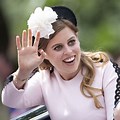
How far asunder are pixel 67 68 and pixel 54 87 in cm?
12

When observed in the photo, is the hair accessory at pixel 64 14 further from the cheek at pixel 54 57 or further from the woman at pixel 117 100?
the woman at pixel 117 100

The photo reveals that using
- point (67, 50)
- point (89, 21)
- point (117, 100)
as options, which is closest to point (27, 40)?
point (67, 50)

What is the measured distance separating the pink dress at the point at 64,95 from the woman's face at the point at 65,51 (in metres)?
0.08

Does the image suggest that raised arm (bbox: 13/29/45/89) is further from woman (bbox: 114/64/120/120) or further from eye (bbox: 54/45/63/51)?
woman (bbox: 114/64/120/120)

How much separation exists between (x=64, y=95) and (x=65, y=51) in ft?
0.65

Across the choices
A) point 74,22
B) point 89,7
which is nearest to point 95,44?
point 89,7

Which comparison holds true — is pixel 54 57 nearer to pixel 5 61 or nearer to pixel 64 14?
pixel 64 14

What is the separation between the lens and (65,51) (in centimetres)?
292

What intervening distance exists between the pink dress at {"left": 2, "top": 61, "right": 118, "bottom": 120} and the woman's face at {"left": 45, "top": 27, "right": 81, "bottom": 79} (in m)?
0.08

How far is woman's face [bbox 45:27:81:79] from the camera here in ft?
9.59

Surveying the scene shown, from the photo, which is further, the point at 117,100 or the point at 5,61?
the point at 5,61

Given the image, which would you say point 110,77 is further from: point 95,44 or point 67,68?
point 95,44

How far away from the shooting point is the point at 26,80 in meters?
2.96

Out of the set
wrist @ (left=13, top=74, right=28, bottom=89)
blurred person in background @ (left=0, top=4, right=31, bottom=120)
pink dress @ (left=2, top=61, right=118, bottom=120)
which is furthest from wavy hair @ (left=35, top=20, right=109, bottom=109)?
blurred person in background @ (left=0, top=4, right=31, bottom=120)
